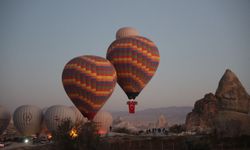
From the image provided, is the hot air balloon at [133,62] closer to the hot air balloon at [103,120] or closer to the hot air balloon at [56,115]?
the hot air balloon at [103,120]

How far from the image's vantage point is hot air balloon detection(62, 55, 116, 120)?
4609 cm

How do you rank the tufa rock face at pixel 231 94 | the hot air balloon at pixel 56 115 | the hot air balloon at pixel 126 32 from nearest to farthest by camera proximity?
1. the hot air balloon at pixel 56 115
2. the tufa rock face at pixel 231 94
3. the hot air balloon at pixel 126 32

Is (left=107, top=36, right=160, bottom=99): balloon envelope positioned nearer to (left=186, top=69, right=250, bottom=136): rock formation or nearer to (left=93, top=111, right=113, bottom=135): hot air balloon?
(left=93, top=111, right=113, bottom=135): hot air balloon

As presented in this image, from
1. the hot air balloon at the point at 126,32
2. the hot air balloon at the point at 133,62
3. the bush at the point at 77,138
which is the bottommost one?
the bush at the point at 77,138

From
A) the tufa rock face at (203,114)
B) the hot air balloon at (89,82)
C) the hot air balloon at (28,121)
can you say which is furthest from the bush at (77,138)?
the tufa rock face at (203,114)

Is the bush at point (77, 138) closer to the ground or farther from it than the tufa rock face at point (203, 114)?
closer to the ground

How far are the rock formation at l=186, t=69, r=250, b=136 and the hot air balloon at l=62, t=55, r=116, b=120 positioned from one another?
1740cm

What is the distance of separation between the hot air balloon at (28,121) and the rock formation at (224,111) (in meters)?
24.0

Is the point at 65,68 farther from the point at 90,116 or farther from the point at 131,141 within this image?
the point at 131,141

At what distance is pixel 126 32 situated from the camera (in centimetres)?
6375

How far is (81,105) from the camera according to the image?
4678 centimetres

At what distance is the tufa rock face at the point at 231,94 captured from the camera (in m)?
62.0

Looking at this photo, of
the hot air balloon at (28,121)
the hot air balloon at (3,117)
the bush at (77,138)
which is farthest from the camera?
the hot air balloon at (3,117)

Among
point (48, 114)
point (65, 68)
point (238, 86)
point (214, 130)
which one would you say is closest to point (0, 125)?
point (48, 114)
